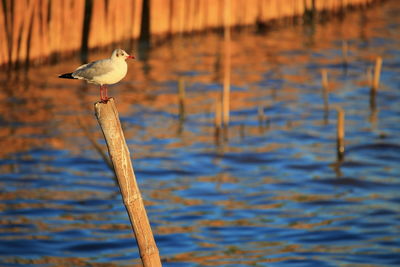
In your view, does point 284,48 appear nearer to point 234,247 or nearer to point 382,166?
point 382,166

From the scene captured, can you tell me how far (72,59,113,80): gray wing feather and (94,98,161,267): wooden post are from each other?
93cm

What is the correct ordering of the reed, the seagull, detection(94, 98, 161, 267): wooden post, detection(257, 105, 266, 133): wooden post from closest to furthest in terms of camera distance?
detection(94, 98, 161, 267): wooden post, the seagull, detection(257, 105, 266, 133): wooden post, the reed

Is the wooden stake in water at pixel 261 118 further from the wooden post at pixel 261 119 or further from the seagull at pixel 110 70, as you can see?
the seagull at pixel 110 70

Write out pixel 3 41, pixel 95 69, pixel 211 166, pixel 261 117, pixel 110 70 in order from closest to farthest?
pixel 110 70
pixel 95 69
pixel 211 166
pixel 261 117
pixel 3 41

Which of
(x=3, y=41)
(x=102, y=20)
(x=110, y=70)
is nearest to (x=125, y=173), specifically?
(x=110, y=70)

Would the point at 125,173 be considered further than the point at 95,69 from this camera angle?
No

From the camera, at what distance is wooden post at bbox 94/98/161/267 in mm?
6355

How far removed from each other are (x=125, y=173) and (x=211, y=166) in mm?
9511

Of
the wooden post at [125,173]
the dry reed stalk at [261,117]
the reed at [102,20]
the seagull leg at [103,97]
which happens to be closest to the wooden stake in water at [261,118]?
the dry reed stalk at [261,117]

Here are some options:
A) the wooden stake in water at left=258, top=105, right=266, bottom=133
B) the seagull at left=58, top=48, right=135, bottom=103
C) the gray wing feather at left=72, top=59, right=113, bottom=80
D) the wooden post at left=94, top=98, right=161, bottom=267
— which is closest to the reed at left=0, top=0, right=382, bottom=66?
the wooden stake in water at left=258, top=105, right=266, bottom=133

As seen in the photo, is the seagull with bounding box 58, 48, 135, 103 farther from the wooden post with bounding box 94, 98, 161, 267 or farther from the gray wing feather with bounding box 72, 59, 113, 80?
the wooden post with bounding box 94, 98, 161, 267

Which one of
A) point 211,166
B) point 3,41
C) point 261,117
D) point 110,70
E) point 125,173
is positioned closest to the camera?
point 125,173

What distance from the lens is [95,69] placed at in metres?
7.40

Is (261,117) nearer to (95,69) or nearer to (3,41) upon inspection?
(3,41)
